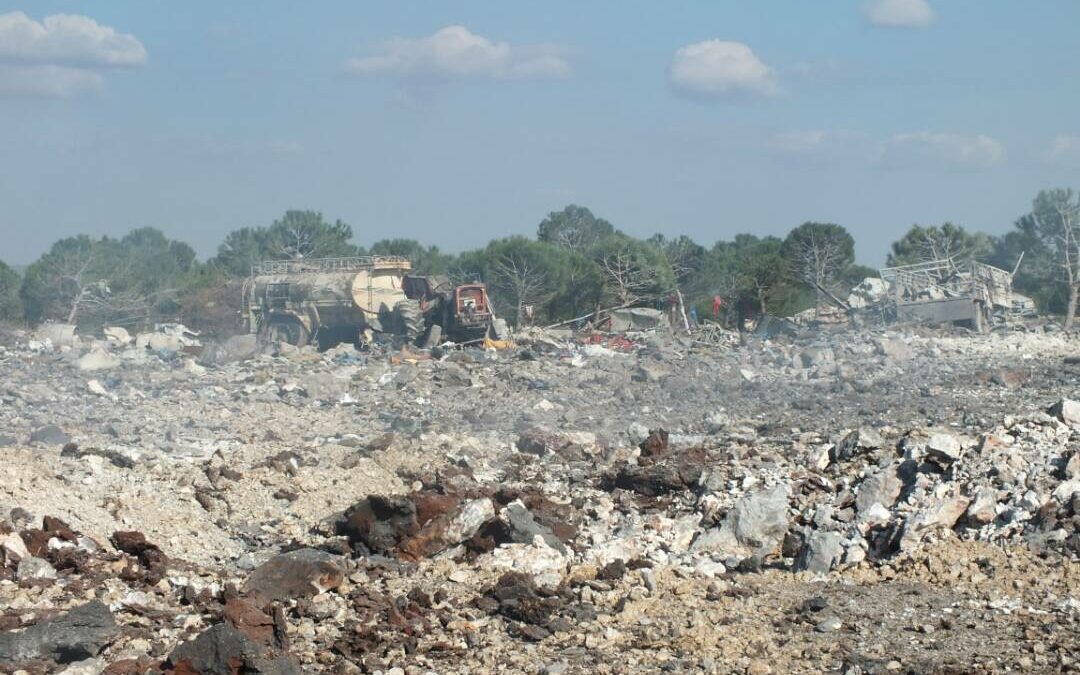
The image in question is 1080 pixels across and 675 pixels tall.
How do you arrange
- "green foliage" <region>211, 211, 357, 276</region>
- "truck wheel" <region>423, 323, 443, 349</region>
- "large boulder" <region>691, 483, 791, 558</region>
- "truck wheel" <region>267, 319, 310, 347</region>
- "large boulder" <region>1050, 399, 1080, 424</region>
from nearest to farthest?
"large boulder" <region>691, 483, 791, 558</region> < "large boulder" <region>1050, 399, 1080, 424</region> < "truck wheel" <region>423, 323, 443, 349</region> < "truck wheel" <region>267, 319, 310, 347</region> < "green foliage" <region>211, 211, 357, 276</region>

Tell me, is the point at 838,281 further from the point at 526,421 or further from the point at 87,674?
the point at 87,674

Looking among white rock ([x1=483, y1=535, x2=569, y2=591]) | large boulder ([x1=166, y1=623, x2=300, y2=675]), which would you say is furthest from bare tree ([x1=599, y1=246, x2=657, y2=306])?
large boulder ([x1=166, y1=623, x2=300, y2=675])

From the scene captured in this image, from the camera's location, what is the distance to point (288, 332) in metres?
24.9

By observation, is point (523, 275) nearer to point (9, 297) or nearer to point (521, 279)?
point (521, 279)

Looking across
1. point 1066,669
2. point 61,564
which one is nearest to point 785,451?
point 1066,669

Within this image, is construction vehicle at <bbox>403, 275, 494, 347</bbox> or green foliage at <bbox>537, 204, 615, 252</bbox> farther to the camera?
green foliage at <bbox>537, 204, 615, 252</bbox>

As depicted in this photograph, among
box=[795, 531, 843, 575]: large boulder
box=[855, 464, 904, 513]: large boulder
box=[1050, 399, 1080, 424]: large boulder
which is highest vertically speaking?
box=[1050, 399, 1080, 424]: large boulder

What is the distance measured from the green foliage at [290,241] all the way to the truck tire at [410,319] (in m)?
18.2

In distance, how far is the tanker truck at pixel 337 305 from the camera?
24.0 meters

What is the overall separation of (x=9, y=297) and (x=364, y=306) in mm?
13348

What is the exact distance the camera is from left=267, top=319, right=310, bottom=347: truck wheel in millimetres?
24547

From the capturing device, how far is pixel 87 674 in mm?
5785

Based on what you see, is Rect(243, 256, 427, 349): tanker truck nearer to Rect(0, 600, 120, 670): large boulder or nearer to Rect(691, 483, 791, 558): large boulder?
Rect(691, 483, 791, 558): large boulder

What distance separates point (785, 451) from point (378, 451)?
3868 millimetres
